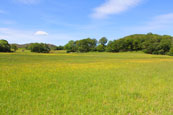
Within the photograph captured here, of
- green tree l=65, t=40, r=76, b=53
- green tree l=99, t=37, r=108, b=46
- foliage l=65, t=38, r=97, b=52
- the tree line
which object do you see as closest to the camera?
the tree line

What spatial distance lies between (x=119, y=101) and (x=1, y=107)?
5322 millimetres

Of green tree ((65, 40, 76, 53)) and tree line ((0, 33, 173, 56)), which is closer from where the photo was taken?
tree line ((0, 33, 173, 56))

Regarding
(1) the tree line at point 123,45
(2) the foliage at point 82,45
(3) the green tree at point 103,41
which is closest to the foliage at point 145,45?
(1) the tree line at point 123,45

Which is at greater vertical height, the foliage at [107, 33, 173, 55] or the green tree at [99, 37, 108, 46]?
the green tree at [99, 37, 108, 46]

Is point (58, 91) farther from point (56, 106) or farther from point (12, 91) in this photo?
point (12, 91)

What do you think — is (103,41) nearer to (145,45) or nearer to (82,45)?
(82,45)

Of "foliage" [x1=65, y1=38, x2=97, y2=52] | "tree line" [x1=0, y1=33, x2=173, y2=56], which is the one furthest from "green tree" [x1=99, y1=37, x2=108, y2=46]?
"foliage" [x1=65, y1=38, x2=97, y2=52]

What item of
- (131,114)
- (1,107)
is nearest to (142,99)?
(131,114)

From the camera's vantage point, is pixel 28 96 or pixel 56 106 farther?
pixel 28 96

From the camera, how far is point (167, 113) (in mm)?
4902

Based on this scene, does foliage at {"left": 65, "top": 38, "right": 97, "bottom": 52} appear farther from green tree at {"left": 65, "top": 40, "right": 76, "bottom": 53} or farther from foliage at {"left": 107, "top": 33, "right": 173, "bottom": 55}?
foliage at {"left": 107, "top": 33, "right": 173, "bottom": 55}

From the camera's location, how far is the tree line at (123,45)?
93.1 metres

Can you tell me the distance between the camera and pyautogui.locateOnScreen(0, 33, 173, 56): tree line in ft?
306

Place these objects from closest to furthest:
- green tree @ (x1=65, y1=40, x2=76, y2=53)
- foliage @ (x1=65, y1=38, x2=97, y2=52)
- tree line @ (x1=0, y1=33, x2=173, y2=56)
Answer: tree line @ (x1=0, y1=33, x2=173, y2=56), foliage @ (x1=65, y1=38, x2=97, y2=52), green tree @ (x1=65, y1=40, x2=76, y2=53)
